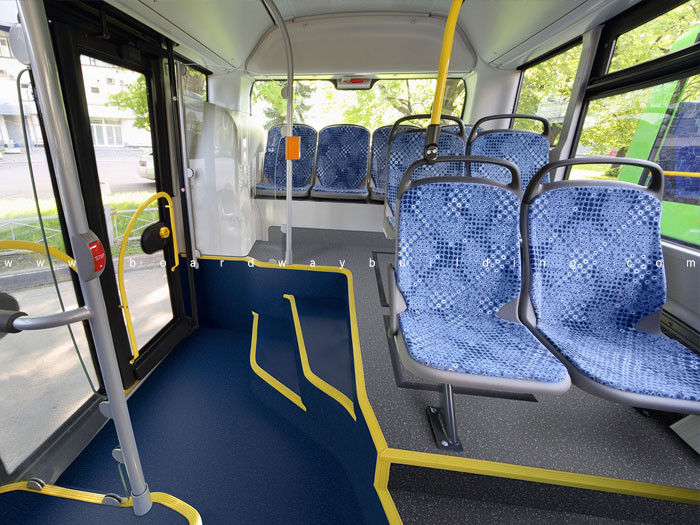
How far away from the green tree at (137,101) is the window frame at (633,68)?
3318 millimetres

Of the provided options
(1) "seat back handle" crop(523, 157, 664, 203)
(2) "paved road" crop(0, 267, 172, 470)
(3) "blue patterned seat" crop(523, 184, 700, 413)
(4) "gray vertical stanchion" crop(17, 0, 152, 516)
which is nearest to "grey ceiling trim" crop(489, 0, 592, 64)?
(1) "seat back handle" crop(523, 157, 664, 203)

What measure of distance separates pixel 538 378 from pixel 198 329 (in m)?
3.20

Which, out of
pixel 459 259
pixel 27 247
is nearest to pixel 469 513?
pixel 459 259

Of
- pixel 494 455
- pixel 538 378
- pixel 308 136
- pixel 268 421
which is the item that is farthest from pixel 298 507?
pixel 308 136

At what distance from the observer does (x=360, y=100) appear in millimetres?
3912

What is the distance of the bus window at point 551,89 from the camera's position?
2732 mm

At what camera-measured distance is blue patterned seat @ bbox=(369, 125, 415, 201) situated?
3.87 meters

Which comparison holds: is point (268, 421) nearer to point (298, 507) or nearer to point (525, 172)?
point (298, 507)

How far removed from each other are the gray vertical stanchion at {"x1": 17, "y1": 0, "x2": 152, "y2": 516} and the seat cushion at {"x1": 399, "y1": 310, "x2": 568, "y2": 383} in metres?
1.05

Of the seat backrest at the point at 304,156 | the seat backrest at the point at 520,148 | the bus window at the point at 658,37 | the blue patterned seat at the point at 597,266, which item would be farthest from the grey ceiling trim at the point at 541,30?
the seat backrest at the point at 304,156

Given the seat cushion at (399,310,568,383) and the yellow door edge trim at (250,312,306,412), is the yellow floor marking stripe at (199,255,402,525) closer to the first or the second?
the seat cushion at (399,310,568,383)

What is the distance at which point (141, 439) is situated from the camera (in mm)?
2062

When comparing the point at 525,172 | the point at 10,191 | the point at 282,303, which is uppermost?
the point at 525,172

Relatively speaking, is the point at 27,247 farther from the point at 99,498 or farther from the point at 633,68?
the point at 633,68
